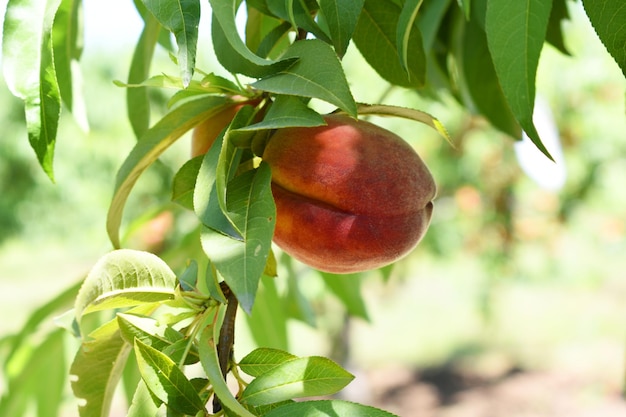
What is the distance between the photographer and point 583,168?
3.01m

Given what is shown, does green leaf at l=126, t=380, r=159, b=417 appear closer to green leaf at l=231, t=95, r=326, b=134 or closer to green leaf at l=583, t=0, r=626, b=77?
green leaf at l=231, t=95, r=326, b=134

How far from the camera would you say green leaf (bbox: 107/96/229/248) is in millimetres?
474

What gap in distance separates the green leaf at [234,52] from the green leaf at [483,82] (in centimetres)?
43

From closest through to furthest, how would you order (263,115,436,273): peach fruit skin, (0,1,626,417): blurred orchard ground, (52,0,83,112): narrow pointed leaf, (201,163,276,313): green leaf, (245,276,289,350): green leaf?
(201,163,276,313): green leaf → (263,115,436,273): peach fruit skin → (52,0,83,112): narrow pointed leaf → (245,276,289,350): green leaf → (0,1,626,417): blurred orchard ground

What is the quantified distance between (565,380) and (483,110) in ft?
11.7

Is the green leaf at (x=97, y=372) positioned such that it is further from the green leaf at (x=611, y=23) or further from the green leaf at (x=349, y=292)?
the green leaf at (x=349, y=292)

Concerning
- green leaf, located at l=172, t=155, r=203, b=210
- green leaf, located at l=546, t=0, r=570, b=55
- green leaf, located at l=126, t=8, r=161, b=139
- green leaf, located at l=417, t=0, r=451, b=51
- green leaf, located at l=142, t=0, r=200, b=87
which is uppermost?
green leaf, located at l=417, t=0, r=451, b=51

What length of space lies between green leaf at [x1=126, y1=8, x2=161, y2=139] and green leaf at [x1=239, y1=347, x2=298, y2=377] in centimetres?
26

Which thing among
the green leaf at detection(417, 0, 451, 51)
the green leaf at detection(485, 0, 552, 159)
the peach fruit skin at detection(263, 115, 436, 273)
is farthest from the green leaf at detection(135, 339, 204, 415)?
the green leaf at detection(417, 0, 451, 51)

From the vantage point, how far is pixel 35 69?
440 millimetres

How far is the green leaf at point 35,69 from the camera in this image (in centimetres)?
44

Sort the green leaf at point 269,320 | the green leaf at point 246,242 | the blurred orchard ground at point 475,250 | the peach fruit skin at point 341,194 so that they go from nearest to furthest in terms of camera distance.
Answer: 1. the green leaf at point 246,242
2. the peach fruit skin at point 341,194
3. the green leaf at point 269,320
4. the blurred orchard ground at point 475,250

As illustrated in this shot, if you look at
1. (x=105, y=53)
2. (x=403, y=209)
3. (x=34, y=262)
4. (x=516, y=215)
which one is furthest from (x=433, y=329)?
(x=403, y=209)

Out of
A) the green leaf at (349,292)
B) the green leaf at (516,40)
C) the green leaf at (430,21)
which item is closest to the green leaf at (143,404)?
the green leaf at (516,40)
